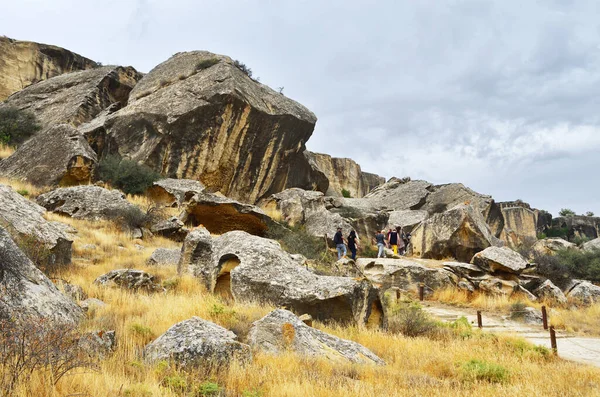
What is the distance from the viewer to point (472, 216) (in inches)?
808

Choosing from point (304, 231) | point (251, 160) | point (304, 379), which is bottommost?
point (304, 379)

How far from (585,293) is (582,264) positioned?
8852 millimetres

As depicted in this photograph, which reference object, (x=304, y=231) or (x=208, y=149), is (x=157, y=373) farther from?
(x=208, y=149)

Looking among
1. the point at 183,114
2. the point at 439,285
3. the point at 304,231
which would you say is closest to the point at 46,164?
the point at 183,114

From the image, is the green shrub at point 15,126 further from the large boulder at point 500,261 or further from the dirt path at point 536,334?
the large boulder at point 500,261

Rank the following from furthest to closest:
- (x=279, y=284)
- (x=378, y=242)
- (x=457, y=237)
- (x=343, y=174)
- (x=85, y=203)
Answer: (x=343, y=174)
(x=457, y=237)
(x=378, y=242)
(x=85, y=203)
(x=279, y=284)

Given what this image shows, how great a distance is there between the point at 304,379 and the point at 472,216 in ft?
59.3

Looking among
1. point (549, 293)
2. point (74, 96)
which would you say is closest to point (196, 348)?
point (549, 293)

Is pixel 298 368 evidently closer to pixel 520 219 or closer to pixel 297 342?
pixel 297 342

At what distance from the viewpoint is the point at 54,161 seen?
19734mm

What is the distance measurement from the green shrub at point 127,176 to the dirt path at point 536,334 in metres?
14.1

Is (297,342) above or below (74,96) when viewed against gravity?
below

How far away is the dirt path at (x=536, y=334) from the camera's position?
26.1 feet

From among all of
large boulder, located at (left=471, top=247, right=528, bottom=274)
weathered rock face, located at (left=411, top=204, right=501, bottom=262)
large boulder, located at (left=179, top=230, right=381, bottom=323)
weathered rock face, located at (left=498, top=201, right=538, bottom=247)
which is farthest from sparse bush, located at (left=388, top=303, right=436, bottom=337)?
weathered rock face, located at (left=498, top=201, right=538, bottom=247)
